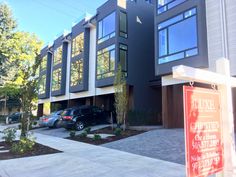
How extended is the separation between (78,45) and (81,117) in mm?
10404

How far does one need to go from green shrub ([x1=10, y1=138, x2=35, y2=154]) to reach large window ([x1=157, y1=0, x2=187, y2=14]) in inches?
472

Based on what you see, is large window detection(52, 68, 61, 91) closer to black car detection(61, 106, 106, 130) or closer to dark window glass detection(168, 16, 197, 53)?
black car detection(61, 106, 106, 130)

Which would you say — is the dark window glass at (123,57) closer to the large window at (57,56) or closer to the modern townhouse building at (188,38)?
the modern townhouse building at (188,38)

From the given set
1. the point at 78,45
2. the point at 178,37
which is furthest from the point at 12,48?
the point at 178,37

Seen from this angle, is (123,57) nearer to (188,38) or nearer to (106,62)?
(106,62)

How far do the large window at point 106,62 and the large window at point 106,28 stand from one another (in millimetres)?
1080

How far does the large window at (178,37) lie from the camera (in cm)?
1597

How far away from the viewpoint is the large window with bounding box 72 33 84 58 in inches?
→ 1078

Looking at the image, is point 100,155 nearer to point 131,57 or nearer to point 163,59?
point 163,59

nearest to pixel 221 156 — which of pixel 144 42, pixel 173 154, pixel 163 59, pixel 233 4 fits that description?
pixel 173 154

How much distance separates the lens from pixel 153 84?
2280 cm

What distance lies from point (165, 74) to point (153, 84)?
5.25m

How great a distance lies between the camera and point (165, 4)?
59.3 feet

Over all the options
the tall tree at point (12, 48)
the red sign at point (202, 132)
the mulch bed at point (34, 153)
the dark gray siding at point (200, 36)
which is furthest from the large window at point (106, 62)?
the red sign at point (202, 132)
